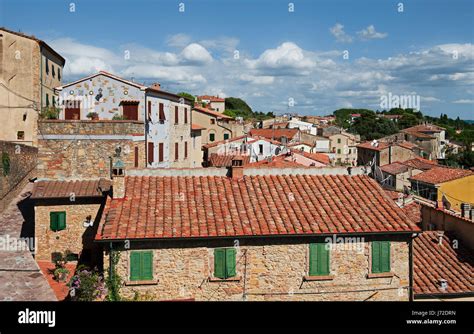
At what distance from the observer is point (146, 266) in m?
10.7

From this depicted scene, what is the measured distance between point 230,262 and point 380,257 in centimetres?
383

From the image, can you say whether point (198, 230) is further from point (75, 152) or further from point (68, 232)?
point (75, 152)

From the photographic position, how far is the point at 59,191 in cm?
1582

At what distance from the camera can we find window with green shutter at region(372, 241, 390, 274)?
37.9ft

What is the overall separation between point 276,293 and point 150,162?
37.9ft

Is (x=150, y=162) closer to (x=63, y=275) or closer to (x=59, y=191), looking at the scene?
(x=59, y=191)

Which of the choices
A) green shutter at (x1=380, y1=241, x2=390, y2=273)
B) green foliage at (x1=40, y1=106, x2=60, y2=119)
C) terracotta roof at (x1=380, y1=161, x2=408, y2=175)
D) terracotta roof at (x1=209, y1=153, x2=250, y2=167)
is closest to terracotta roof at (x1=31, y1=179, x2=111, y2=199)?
green foliage at (x1=40, y1=106, x2=60, y2=119)

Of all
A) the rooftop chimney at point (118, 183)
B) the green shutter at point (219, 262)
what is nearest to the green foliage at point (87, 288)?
the rooftop chimney at point (118, 183)

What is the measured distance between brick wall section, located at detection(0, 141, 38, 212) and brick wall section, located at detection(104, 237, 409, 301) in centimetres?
1419

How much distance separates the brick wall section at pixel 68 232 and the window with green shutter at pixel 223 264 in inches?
246

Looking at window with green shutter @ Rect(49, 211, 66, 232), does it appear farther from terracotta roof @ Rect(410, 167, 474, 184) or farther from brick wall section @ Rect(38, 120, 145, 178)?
terracotta roof @ Rect(410, 167, 474, 184)

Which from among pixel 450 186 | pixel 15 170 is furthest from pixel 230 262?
pixel 450 186

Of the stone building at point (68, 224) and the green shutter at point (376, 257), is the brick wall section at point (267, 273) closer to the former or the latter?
the green shutter at point (376, 257)
